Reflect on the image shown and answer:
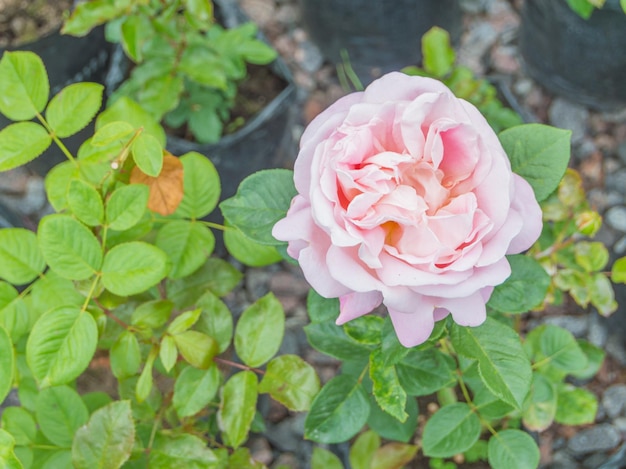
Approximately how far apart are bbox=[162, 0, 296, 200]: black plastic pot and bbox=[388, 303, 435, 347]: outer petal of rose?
95 centimetres

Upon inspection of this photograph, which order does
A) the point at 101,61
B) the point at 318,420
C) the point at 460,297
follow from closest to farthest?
1. the point at 460,297
2. the point at 318,420
3. the point at 101,61

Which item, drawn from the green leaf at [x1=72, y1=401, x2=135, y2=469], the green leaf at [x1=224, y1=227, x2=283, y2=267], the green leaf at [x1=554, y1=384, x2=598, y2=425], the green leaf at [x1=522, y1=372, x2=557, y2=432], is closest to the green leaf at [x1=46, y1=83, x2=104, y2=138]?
the green leaf at [x1=224, y1=227, x2=283, y2=267]

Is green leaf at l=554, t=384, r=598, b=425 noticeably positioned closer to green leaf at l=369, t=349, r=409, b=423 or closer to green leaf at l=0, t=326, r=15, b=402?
green leaf at l=369, t=349, r=409, b=423

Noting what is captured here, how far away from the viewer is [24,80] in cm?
83

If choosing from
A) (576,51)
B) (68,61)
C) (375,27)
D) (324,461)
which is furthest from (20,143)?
(576,51)

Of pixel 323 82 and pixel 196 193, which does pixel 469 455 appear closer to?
pixel 196 193

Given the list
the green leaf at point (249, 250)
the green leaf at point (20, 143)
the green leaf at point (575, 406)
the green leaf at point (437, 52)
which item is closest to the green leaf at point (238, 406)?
the green leaf at point (249, 250)

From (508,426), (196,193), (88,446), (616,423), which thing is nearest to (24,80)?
(196,193)

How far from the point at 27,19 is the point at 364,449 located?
3.82 feet

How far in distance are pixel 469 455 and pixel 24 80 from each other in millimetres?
881

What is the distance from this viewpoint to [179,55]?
1312 millimetres

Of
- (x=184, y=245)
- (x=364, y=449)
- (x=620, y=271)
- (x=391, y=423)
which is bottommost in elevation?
(x=364, y=449)

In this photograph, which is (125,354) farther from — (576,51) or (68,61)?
(576,51)

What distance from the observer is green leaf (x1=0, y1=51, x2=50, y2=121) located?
810mm
